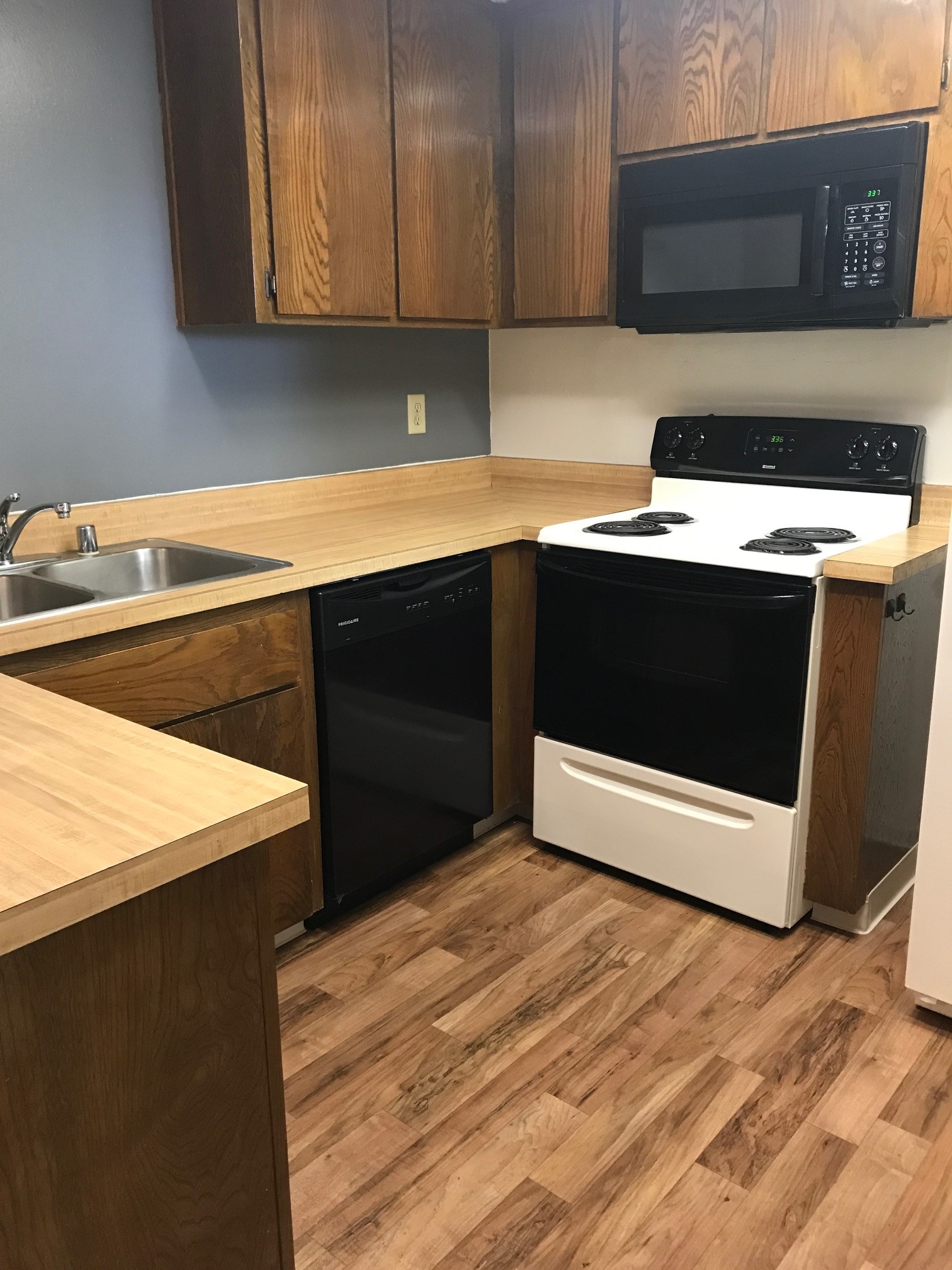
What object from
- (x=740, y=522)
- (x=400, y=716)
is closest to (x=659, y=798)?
(x=400, y=716)

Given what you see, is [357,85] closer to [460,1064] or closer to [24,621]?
[24,621]

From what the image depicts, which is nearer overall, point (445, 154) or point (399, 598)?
point (399, 598)

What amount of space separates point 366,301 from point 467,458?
2.78ft

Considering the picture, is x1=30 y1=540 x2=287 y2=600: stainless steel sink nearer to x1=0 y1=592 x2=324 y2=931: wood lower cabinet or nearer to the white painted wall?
x1=0 y1=592 x2=324 y2=931: wood lower cabinet

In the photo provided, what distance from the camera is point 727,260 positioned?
2.40 meters

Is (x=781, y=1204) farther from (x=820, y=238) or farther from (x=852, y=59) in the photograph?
(x=852, y=59)

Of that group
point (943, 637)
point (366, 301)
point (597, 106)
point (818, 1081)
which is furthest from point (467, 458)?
point (818, 1081)

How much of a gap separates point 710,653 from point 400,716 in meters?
0.72

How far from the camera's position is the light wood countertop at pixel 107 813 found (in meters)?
0.90

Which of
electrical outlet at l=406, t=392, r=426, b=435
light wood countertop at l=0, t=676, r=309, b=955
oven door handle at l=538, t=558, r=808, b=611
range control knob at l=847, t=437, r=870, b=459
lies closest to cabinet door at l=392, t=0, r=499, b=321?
electrical outlet at l=406, t=392, r=426, b=435

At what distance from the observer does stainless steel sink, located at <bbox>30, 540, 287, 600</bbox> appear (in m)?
2.17

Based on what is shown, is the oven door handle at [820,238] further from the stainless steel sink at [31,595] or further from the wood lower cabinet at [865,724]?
the stainless steel sink at [31,595]

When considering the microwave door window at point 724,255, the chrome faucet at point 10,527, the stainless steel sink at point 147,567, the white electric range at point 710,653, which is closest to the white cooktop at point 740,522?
the white electric range at point 710,653

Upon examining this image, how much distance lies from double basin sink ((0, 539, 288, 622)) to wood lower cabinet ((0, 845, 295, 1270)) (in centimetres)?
94
